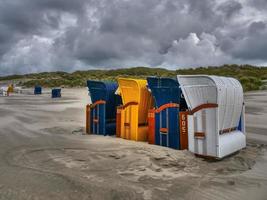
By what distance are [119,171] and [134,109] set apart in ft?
10.9

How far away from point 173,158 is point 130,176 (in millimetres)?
1560

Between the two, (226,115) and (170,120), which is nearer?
(226,115)

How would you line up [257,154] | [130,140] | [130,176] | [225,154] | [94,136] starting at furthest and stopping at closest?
[94,136]
[130,140]
[257,154]
[225,154]
[130,176]

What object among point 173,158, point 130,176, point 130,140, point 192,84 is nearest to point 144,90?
point 130,140

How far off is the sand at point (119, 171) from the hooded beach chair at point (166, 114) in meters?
0.30

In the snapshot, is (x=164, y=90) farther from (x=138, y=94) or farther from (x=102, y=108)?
(x=102, y=108)

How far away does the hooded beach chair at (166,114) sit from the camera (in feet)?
28.3

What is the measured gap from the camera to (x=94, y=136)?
1057 cm

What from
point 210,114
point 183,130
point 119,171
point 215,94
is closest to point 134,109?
point 183,130

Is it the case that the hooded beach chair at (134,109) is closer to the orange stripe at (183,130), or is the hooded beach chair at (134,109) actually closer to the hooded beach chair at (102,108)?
the hooded beach chair at (102,108)

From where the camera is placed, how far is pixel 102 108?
1079 centimetres

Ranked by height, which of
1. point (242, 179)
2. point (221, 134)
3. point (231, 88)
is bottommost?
point (242, 179)

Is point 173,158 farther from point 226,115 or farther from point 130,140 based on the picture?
point 130,140

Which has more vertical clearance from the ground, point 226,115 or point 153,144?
point 226,115
